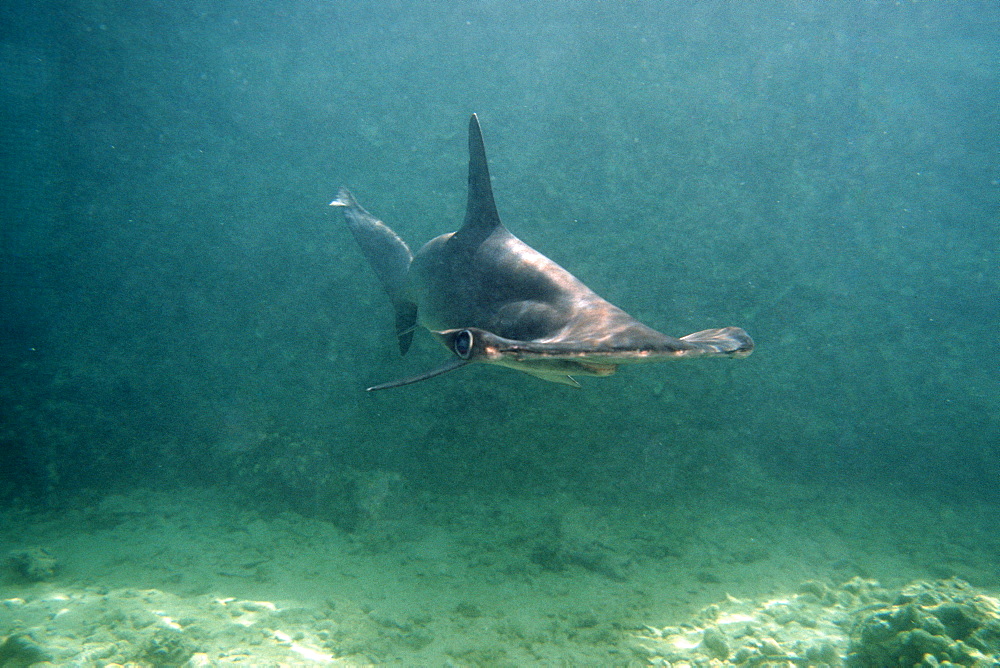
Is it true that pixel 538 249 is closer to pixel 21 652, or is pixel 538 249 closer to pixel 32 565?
pixel 21 652

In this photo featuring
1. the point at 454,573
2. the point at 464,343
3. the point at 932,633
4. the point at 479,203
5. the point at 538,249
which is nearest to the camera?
the point at 464,343

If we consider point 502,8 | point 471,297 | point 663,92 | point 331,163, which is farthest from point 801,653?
point 502,8

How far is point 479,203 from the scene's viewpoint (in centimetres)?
385

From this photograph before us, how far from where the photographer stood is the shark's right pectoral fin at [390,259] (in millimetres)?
5645

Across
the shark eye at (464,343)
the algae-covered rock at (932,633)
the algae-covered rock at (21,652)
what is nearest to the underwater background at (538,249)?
the algae-covered rock at (21,652)

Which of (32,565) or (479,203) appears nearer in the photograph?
(479,203)

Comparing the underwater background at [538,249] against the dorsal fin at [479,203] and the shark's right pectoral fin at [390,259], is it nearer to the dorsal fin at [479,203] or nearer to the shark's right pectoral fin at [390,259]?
the shark's right pectoral fin at [390,259]

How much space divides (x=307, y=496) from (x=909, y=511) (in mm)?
10257

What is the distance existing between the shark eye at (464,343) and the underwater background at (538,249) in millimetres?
4000

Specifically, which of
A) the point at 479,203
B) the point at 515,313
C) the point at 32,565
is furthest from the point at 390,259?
the point at 32,565

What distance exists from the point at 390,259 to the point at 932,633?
6439mm

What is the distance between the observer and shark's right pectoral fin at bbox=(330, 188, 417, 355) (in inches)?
222

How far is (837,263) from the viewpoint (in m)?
8.27

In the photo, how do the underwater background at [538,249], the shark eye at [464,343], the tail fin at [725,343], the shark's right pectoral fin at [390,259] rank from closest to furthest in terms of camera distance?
the shark eye at [464,343], the tail fin at [725,343], the shark's right pectoral fin at [390,259], the underwater background at [538,249]
